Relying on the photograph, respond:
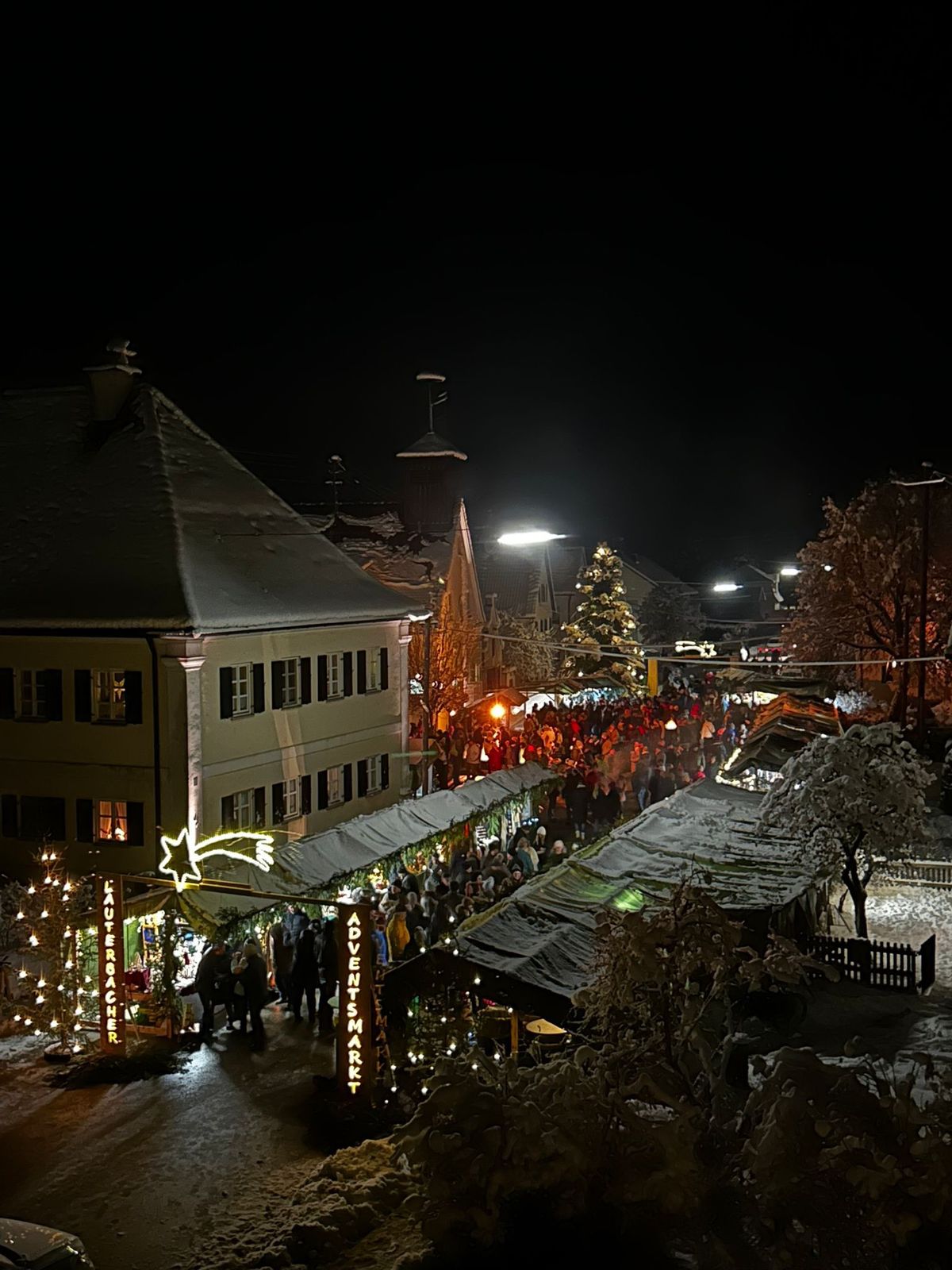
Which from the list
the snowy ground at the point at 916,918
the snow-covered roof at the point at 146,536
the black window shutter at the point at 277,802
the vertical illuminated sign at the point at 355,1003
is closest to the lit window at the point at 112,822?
the black window shutter at the point at 277,802

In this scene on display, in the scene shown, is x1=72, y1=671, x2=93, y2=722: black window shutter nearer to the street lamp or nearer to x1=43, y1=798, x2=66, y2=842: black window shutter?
x1=43, y1=798, x2=66, y2=842: black window shutter

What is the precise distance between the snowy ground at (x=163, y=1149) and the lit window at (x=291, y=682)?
953cm

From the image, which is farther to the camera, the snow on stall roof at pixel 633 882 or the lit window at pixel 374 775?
the lit window at pixel 374 775

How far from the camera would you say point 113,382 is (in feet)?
79.9

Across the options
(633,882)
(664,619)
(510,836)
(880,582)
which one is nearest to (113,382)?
(510,836)

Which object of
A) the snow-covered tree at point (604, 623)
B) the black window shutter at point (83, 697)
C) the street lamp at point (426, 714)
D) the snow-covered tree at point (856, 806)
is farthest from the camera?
the snow-covered tree at point (604, 623)

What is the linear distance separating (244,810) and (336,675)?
4.62 meters

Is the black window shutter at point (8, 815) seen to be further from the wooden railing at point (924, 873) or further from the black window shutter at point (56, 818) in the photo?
the wooden railing at point (924, 873)

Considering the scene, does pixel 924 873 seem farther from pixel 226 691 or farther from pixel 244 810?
pixel 226 691

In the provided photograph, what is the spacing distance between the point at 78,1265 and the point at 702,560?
11928 centimetres

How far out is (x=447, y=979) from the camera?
14.1 m

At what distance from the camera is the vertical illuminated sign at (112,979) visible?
14.2 m

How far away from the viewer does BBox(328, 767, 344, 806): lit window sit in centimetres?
2488

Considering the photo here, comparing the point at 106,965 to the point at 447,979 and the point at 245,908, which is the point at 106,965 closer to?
the point at 245,908
